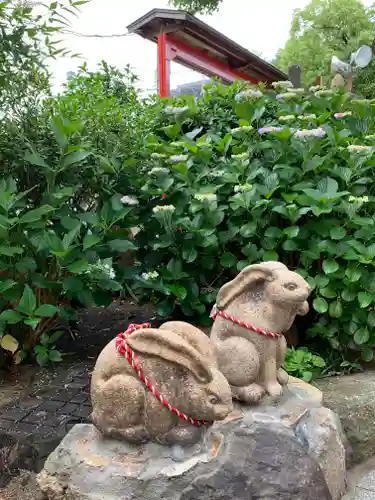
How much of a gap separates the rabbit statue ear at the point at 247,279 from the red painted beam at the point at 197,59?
603cm

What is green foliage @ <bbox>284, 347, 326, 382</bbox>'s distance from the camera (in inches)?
108

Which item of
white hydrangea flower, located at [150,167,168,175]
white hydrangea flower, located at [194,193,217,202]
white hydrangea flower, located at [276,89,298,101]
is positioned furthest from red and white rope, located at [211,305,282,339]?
white hydrangea flower, located at [276,89,298,101]

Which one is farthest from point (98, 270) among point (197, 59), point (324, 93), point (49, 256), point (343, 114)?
point (197, 59)

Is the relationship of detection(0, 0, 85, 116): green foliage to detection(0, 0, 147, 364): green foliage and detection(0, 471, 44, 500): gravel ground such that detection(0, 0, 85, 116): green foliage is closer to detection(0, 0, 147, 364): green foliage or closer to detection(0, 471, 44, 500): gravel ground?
detection(0, 0, 147, 364): green foliage

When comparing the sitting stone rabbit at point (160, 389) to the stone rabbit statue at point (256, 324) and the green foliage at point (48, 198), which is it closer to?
the stone rabbit statue at point (256, 324)

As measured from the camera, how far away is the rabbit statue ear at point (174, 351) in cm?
175

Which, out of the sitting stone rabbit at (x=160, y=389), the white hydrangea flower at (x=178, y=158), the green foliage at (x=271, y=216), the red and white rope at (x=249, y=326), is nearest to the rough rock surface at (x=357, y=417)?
the green foliage at (x=271, y=216)

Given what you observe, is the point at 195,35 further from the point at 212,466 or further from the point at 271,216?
the point at 212,466

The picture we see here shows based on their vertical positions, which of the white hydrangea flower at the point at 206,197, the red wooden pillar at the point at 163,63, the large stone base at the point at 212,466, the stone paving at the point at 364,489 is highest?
the red wooden pillar at the point at 163,63

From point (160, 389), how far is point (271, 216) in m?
1.64

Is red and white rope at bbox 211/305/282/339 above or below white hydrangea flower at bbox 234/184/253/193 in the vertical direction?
below

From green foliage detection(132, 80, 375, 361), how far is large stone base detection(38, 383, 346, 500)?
3.58 ft

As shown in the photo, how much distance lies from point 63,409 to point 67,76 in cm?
352

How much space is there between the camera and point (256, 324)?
2115 mm
